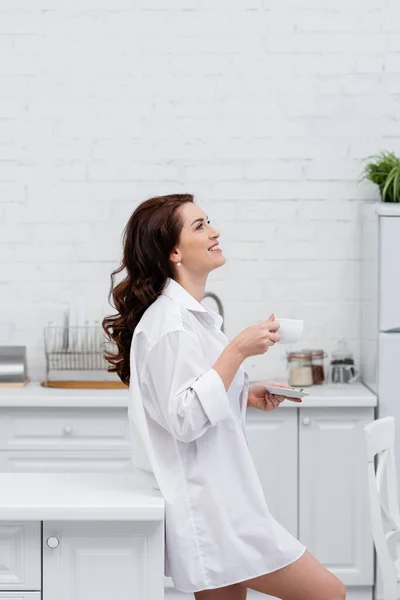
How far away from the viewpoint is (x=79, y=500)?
2.06 metres

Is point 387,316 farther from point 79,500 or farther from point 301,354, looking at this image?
point 79,500

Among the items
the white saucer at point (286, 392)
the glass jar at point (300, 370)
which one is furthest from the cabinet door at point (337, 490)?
the white saucer at point (286, 392)

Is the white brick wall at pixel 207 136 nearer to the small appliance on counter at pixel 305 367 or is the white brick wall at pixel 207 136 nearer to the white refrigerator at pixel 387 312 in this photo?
the small appliance on counter at pixel 305 367

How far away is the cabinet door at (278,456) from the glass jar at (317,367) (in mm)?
285

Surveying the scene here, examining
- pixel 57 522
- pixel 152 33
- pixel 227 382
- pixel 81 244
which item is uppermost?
pixel 152 33

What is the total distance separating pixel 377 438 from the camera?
289 centimetres

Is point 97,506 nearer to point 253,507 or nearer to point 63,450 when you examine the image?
point 253,507

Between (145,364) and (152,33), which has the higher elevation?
(152,33)

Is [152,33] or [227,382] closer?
[227,382]

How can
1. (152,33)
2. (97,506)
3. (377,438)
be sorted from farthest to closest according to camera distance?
(152,33) < (377,438) < (97,506)

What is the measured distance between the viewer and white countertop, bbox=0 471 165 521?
2010 mm

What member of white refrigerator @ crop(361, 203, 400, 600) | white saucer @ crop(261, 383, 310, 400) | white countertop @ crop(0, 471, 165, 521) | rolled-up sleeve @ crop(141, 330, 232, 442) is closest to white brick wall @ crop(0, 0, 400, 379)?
white refrigerator @ crop(361, 203, 400, 600)

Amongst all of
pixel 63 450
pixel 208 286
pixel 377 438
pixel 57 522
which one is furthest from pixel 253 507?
pixel 208 286

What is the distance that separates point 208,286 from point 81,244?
608 mm
